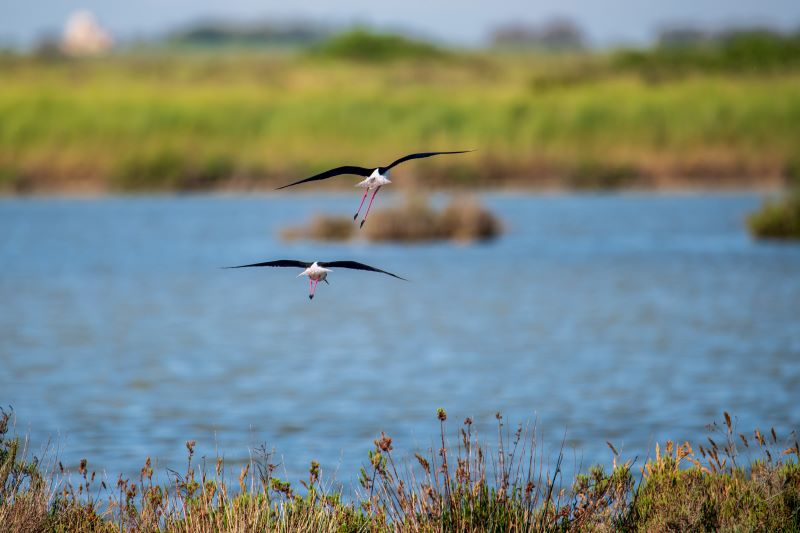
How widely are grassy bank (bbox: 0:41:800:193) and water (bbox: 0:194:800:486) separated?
847 centimetres

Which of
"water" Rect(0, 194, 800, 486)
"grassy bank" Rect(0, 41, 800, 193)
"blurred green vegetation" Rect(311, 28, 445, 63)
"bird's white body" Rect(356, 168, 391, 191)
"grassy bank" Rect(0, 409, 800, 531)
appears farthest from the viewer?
"blurred green vegetation" Rect(311, 28, 445, 63)

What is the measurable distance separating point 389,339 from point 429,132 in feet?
108

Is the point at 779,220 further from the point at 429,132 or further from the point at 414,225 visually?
the point at 429,132

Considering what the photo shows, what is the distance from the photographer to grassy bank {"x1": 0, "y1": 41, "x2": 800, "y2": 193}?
55969 millimetres

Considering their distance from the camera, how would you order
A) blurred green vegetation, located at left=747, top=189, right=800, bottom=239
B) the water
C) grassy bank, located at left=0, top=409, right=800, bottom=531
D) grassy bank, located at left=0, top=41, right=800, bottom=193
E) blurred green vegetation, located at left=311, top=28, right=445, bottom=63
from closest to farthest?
grassy bank, located at left=0, top=409, right=800, bottom=531 < the water < blurred green vegetation, located at left=747, top=189, right=800, bottom=239 < grassy bank, located at left=0, top=41, right=800, bottom=193 < blurred green vegetation, located at left=311, top=28, right=445, bottom=63

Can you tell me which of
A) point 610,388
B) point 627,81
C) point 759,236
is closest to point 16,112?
point 627,81

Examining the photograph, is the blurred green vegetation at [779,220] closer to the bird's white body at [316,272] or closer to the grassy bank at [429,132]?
the grassy bank at [429,132]

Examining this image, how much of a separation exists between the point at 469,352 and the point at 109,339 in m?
6.73

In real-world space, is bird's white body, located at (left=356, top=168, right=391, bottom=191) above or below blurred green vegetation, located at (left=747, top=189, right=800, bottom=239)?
below

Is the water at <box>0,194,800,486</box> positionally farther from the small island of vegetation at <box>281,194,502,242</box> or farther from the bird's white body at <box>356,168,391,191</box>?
the bird's white body at <box>356,168,391,191</box>

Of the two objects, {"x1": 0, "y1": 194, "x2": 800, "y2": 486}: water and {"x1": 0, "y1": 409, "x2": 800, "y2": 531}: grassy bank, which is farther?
{"x1": 0, "y1": 194, "x2": 800, "y2": 486}: water

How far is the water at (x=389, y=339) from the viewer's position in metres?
15.8

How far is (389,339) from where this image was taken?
2475 cm

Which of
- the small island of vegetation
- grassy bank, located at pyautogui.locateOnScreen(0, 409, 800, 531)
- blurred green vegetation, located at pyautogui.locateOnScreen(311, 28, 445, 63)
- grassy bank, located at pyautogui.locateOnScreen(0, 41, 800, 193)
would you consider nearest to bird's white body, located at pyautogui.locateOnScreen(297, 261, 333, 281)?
grassy bank, located at pyautogui.locateOnScreen(0, 409, 800, 531)
